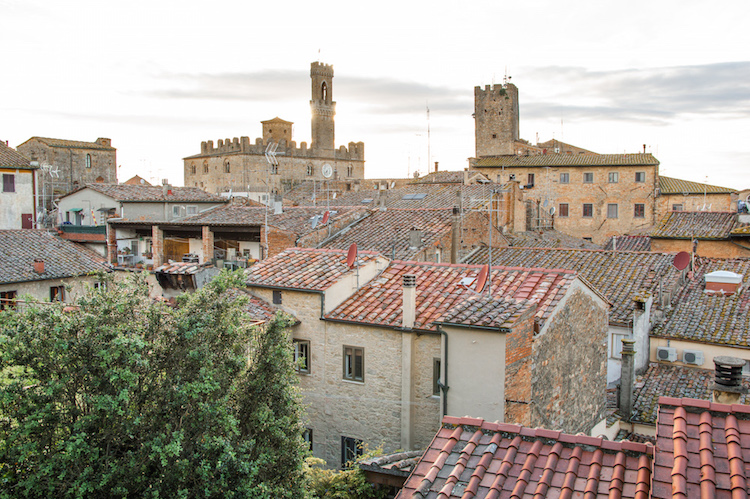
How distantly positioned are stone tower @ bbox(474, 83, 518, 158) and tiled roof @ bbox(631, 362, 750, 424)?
131ft

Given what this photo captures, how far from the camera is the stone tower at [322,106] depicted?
7575 centimetres

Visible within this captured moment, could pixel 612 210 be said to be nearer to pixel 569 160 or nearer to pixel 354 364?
pixel 569 160

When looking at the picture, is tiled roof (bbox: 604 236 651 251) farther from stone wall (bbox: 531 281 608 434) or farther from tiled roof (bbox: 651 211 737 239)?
stone wall (bbox: 531 281 608 434)

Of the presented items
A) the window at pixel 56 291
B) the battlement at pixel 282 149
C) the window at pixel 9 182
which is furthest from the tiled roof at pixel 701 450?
the battlement at pixel 282 149

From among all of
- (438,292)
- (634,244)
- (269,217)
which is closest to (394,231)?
(269,217)

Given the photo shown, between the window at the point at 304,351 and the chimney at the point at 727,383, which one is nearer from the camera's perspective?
the chimney at the point at 727,383

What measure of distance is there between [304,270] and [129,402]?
774 cm

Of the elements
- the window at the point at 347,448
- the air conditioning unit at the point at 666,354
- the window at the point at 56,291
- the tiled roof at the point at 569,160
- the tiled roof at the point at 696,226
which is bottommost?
the window at the point at 347,448

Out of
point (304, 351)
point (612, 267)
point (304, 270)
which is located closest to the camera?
point (304, 351)

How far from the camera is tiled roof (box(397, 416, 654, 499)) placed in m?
5.68

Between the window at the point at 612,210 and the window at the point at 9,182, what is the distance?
3983cm

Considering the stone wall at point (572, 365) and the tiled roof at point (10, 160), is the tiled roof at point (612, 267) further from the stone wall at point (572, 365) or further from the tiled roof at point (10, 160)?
the tiled roof at point (10, 160)

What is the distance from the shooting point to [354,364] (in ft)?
42.3

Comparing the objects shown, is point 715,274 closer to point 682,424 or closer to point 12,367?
point 682,424
